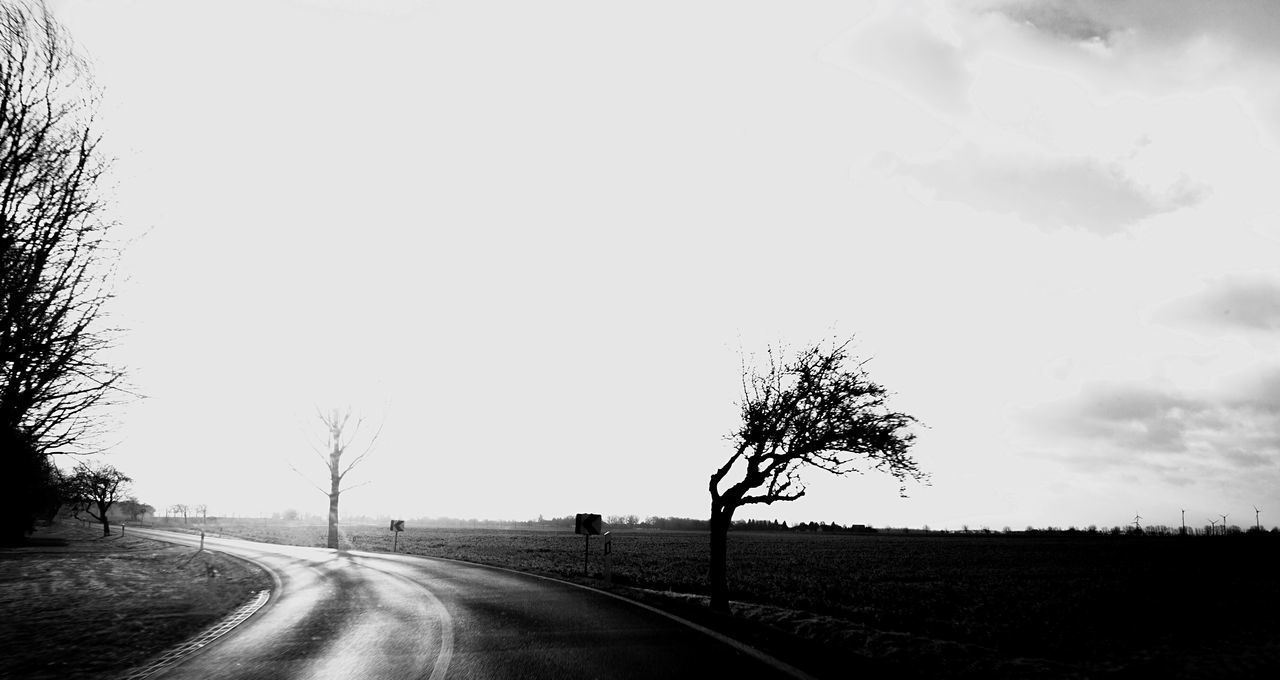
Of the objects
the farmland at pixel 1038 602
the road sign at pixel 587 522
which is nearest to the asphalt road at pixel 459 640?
the farmland at pixel 1038 602

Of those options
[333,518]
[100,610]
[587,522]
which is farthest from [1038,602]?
[333,518]

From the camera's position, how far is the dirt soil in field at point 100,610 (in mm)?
8555

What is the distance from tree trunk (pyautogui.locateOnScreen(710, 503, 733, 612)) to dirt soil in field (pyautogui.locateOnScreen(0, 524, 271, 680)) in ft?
32.8

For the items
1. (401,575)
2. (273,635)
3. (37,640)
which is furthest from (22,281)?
(401,575)

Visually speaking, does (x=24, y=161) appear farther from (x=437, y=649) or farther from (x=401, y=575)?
(x=401, y=575)

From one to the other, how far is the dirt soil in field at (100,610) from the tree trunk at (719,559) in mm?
9988

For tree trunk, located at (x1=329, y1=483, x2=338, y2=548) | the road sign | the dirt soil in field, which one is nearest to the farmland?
the road sign

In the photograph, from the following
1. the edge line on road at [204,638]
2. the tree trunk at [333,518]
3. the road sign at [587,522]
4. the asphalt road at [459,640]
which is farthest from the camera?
the tree trunk at [333,518]

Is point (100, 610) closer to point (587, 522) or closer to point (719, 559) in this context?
point (719, 559)

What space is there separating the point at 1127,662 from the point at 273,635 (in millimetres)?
11456

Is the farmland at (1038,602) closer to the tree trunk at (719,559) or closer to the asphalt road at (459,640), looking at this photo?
the tree trunk at (719,559)

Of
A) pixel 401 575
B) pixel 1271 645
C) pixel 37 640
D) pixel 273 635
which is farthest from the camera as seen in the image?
pixel 401 575

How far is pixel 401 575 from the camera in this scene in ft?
66.6

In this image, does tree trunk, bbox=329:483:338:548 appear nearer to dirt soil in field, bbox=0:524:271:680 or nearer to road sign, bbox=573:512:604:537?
dirt soil in field, bbox=0:524:271:680
